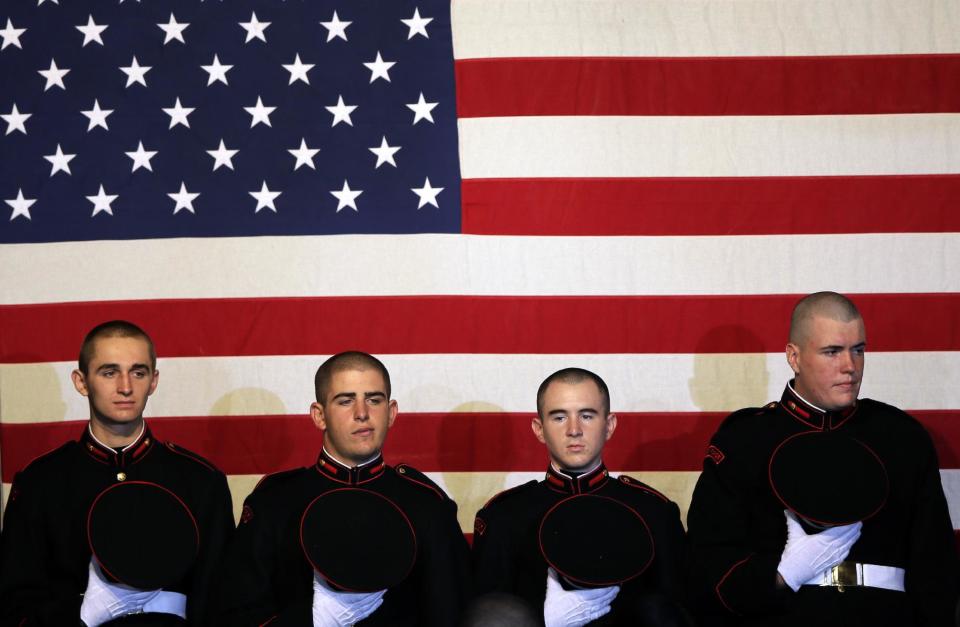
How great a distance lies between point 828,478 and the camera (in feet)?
11.8

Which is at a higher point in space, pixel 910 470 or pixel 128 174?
pixel 128 174

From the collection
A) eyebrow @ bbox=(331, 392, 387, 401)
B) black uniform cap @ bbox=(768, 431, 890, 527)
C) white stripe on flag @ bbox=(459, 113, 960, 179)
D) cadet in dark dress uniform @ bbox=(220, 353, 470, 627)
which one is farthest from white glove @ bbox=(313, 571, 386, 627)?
white stripe on flag @ bbox=(459, 113, 960, 179)

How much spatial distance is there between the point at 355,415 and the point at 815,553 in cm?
160

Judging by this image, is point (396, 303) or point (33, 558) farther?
point (396, 303)

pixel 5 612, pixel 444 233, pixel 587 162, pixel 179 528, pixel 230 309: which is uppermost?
pixel 587 162

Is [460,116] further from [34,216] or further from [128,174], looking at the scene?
[34,216]

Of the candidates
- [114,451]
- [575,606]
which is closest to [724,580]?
[575,606]

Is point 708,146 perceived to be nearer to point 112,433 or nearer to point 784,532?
point 784,532

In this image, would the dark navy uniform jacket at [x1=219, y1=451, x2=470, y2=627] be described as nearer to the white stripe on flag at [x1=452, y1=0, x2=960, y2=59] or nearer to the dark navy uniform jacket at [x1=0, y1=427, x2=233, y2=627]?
the dark navy uniform jacket at [x1=0, y1=427, x2=233, y2=627]

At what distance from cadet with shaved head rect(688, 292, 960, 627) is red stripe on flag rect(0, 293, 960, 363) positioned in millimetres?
837

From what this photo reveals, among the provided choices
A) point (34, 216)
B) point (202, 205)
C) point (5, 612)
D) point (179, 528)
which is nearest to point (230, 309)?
point (202, 205)

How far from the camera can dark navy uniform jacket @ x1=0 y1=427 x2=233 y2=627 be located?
3648 mm

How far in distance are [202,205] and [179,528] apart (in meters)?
1.66

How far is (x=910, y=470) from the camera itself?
3.73 metres
